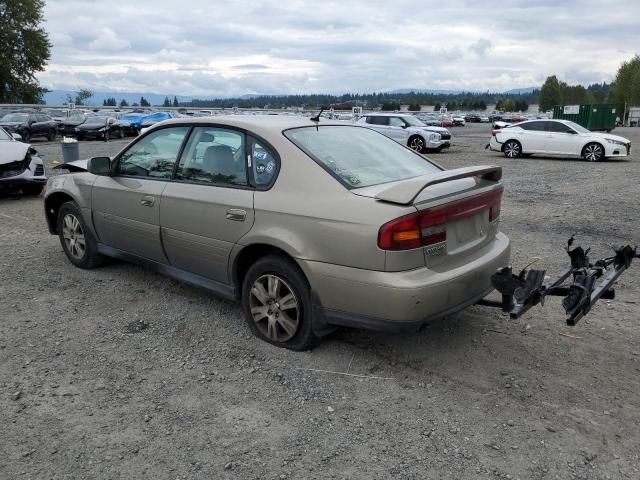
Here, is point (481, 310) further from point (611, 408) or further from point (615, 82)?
point (615, 82)

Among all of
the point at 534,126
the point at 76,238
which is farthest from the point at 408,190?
the point at 534,126

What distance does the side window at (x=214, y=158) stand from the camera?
4.16 metres

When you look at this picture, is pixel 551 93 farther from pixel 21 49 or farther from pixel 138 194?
pixel 138 194

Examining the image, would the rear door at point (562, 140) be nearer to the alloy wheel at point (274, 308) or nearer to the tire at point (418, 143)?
the tire at point (418, 143)

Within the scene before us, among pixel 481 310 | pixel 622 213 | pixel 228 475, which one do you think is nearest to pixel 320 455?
pixel 228 475

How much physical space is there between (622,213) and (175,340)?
7749 millimetres

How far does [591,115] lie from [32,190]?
36831mm

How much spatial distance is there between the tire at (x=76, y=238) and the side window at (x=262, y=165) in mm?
2356

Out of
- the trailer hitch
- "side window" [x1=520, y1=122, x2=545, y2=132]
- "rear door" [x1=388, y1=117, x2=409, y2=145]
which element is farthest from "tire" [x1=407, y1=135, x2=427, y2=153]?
the trailer hitch

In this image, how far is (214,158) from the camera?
4332 mm

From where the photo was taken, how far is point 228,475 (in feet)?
8.95

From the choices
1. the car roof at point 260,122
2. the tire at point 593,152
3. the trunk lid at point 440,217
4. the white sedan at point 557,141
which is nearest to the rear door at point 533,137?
the white sedan at point 557,141

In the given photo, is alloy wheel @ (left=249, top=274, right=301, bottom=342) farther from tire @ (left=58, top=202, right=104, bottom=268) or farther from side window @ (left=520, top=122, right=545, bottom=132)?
side window @ (left=520, top=122, right=545, bottom=132)

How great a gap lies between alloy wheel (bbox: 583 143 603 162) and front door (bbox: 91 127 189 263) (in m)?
17.5
